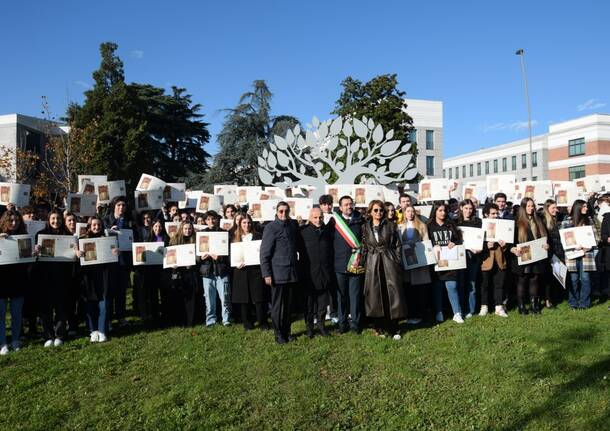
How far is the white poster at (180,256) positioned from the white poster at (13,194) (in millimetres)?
2870

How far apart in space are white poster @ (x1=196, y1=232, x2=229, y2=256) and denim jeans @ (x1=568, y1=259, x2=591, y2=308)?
5.95m

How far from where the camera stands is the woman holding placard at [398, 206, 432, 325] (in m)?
7.83

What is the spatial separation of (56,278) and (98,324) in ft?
3.03

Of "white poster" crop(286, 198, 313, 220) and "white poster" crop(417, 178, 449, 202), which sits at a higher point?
"white poster" crop(417, 178, 449, 202)

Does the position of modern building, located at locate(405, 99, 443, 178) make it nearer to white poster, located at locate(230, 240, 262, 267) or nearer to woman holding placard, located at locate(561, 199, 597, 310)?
woman holding placard, located at locate(561, 199, 597, 310)

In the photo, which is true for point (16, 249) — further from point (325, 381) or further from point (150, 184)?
point (325, 381)

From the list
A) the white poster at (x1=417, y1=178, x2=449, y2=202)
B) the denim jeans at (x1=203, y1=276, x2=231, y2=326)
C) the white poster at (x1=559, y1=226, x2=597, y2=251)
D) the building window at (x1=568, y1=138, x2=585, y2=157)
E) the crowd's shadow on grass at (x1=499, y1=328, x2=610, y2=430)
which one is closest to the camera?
the crowd's shadow on grass at (x1=499, y1=328, x2=610, y2=430)

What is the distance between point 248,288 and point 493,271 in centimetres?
403

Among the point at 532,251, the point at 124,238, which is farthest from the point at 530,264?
the point at 124,238

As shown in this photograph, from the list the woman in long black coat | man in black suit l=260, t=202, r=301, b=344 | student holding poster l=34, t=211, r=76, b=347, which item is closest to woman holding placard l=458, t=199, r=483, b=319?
the woman in long black coat

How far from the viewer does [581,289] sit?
29.0 feet

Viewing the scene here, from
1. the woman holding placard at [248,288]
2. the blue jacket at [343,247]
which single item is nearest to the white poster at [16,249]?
the woman holding placard at [248,288]

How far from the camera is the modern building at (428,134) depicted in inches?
2377

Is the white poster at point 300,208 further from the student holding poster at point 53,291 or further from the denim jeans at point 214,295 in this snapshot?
the student holding poster at point 53,291
